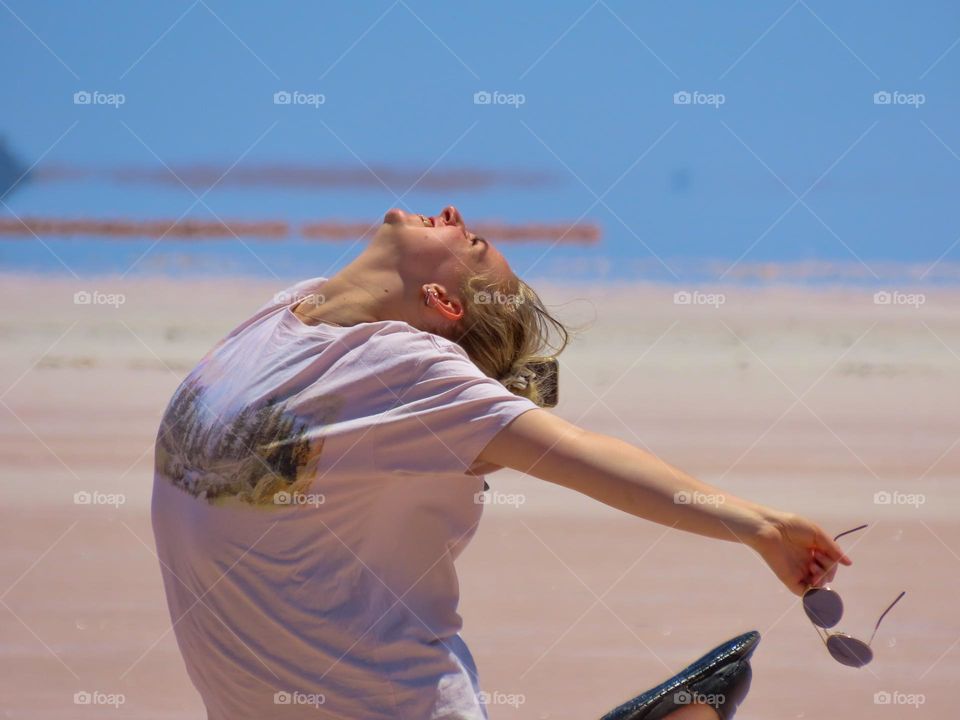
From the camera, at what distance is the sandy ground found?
9.59 feet

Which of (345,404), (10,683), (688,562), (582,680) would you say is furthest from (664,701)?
(688,562)

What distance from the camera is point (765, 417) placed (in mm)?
5418

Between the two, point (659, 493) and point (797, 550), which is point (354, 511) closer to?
point (659, 493)

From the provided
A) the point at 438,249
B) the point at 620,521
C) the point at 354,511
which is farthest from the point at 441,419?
the point at 620,521

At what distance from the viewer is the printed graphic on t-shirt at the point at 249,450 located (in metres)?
1.42

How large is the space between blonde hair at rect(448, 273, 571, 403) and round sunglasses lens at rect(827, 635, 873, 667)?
55cm

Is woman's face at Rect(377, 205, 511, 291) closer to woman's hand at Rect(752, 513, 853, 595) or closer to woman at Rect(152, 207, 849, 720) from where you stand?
woman at Rect(152, 207, 849, 720)

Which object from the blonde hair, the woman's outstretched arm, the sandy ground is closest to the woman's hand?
Answer: the woman's outstretched arm

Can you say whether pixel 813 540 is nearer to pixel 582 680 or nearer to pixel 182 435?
pixel 182 435

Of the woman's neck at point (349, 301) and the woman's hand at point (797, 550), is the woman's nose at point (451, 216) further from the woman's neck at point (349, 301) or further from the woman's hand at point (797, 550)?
the woman's hand at point (797, 550)

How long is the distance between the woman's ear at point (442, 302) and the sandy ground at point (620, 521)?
1379 mm

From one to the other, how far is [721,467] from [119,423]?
262cm

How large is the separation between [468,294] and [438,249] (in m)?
0.08

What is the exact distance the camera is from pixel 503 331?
1737 mm
